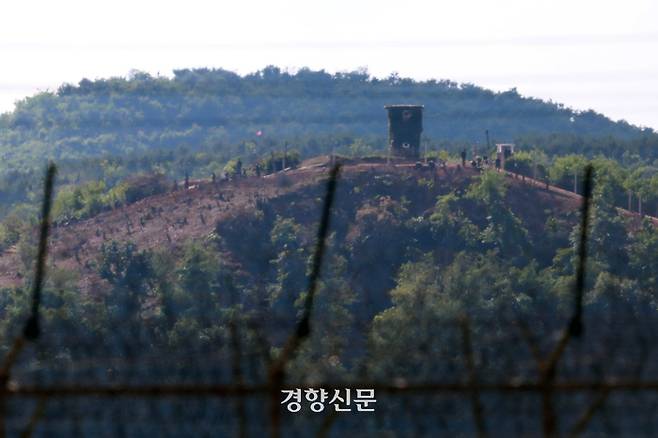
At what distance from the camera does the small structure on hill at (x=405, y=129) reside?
9919 cm

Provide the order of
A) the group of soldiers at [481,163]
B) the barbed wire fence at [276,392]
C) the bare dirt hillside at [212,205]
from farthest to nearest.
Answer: the group of soldiers at [481,163], the bare dirt hillside at [212,205], the barbed wire fence at [276,392]

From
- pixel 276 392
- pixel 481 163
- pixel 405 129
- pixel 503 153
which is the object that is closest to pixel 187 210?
pixel 405 129

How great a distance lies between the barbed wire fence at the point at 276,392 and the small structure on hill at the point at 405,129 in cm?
8805

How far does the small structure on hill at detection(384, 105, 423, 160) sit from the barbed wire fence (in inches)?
3467

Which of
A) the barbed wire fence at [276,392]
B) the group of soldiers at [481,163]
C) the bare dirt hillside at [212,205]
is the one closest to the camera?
the barbed wire fence at [276,392]

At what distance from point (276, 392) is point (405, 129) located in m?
93.0

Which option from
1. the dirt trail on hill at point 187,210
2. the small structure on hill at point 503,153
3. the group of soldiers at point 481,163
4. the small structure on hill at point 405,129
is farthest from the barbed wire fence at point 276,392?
the small structure on hill at point 503,153

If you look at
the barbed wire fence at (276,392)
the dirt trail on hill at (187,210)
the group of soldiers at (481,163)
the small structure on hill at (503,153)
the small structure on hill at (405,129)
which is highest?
the barbed wire fence at (276,392)

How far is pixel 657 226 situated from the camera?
90.5 metres

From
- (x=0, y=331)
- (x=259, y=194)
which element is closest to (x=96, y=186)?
(x=259, y=194)

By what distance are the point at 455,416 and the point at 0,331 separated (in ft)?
93.7

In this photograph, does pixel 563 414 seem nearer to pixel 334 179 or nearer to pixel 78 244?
pixel 334 179

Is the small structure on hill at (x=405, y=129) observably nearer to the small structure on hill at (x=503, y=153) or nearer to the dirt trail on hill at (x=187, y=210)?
the dirt trail on hill at (x=187, y=210)

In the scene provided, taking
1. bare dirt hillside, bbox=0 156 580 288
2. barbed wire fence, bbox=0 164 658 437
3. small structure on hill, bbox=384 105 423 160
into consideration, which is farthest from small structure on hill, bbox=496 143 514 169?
barbed wire fence, bbox=0 164 658 437
